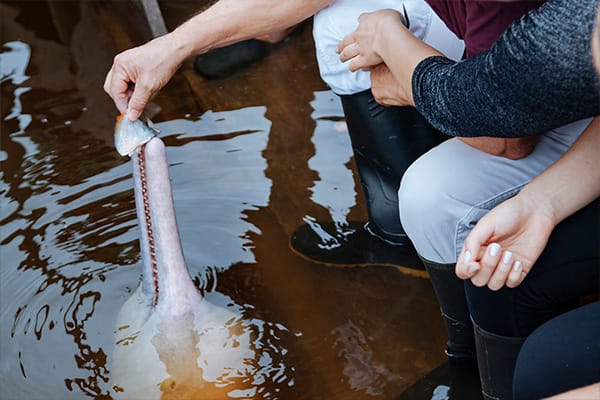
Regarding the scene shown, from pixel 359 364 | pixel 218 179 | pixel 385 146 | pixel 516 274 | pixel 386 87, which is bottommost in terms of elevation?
pixel 359 364

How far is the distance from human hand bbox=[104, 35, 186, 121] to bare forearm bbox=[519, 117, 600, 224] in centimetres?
86

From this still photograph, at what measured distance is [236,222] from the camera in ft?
8.18

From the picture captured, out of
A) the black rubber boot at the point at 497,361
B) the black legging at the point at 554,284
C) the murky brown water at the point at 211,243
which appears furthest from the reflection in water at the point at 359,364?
the black legging at the point at 554,284

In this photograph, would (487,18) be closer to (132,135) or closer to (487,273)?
(487,273)

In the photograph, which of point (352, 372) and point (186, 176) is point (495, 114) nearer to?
point (352, 372)

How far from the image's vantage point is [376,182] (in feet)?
7.52

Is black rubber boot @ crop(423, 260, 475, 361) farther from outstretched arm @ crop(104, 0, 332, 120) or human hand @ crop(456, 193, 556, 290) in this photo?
outstretched arm @ crop(104, 0, 332, 120)

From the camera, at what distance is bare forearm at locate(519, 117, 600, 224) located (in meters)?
1.48

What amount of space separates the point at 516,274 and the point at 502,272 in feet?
0.08

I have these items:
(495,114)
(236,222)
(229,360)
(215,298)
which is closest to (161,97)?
(236,222)

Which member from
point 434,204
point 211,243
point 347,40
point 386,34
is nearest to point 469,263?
point 434,204

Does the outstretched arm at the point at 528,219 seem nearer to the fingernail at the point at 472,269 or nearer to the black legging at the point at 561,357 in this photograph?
the fingernail at the point at 472,269

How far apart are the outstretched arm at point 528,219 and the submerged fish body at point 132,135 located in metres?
0.79

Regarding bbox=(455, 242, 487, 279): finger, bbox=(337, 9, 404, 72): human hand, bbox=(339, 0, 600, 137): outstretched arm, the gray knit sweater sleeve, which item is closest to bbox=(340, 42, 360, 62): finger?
bbox=(337, 9, 404, 72): human hand
